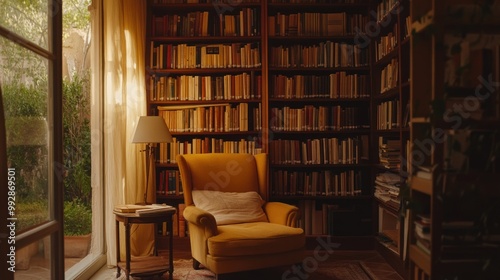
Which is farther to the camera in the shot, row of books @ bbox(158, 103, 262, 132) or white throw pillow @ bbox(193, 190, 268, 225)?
row of books @ bbox(158, 103, 262, 132)

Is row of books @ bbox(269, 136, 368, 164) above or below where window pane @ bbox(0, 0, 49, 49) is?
below

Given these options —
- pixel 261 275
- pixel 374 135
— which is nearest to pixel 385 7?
pixel 374 135

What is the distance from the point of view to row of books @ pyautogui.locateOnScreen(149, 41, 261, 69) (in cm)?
501

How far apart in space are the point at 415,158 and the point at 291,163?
2.87m

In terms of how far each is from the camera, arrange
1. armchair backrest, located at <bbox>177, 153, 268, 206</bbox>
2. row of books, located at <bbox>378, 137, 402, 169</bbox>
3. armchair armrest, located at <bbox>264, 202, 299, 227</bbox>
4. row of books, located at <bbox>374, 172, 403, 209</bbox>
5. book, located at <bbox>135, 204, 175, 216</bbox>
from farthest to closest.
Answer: armchair backrest, located at <bbox>177, 153, 268, 206</bbox> < row of books, located at <bbox>378, 137, 402, 169</bbox> < row of books, located at <bbox>374, 172, 403, 209</bbox> < armchair armrest, located at <bbox>264, 202, 299, 227</bbox> < book, located at <bbox>135, 204, 175, 216</bbox>

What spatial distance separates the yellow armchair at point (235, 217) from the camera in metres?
3.61

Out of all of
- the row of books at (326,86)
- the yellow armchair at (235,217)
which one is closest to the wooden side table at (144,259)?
the yellow armchair at (235,217)

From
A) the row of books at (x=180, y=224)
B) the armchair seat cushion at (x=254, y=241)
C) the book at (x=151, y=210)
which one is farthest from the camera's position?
the row of books at (x=180, y=224)

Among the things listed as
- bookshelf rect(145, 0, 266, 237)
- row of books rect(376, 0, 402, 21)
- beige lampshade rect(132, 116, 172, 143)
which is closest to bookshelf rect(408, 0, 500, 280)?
row of books rect(376, 0, 402, 21)

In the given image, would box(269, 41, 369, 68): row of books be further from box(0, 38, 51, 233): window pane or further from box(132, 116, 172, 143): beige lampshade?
box(0, 38, 51, 233): window pane

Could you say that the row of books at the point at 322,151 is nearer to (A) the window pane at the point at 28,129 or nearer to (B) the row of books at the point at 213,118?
(B) the row of books at the point at 213,118

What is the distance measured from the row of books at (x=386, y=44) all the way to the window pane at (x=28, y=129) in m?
2.88

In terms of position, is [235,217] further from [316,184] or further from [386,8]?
[386,8]

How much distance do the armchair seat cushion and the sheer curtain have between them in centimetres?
107
